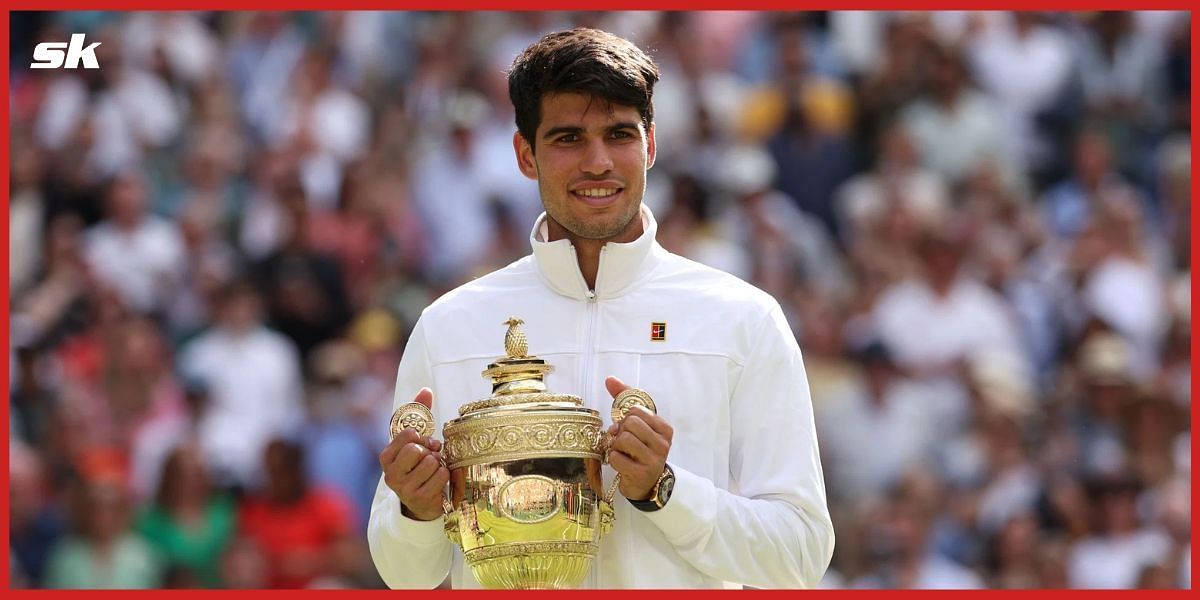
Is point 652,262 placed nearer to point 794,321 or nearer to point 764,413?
point 764,413

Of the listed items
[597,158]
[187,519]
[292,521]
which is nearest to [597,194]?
[597,158]

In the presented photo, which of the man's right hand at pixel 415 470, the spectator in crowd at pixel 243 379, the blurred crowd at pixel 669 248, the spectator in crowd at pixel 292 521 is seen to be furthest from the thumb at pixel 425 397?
the spectator in crowd at pixel 243 379

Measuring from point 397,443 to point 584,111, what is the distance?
0.85m

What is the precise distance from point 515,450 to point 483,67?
8428 millimetres

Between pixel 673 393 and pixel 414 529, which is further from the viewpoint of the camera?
pixel 673 393

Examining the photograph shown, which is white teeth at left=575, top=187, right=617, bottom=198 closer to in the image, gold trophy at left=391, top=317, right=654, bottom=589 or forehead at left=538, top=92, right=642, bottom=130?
forehead at left=538, top=92, right=642, bottom=130

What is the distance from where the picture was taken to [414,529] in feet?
14.7

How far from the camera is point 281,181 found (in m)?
12.0

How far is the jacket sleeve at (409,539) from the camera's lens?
4.50 meters

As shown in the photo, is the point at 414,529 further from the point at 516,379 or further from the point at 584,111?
the point at 584,111

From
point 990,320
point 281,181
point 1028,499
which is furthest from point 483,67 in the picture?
point 1028,499

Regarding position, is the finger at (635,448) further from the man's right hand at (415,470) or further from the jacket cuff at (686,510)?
the man's right hand at (415,470)

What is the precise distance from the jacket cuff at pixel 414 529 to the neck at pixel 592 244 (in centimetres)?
65

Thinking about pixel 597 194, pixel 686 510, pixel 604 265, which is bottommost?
pixel 686 510
